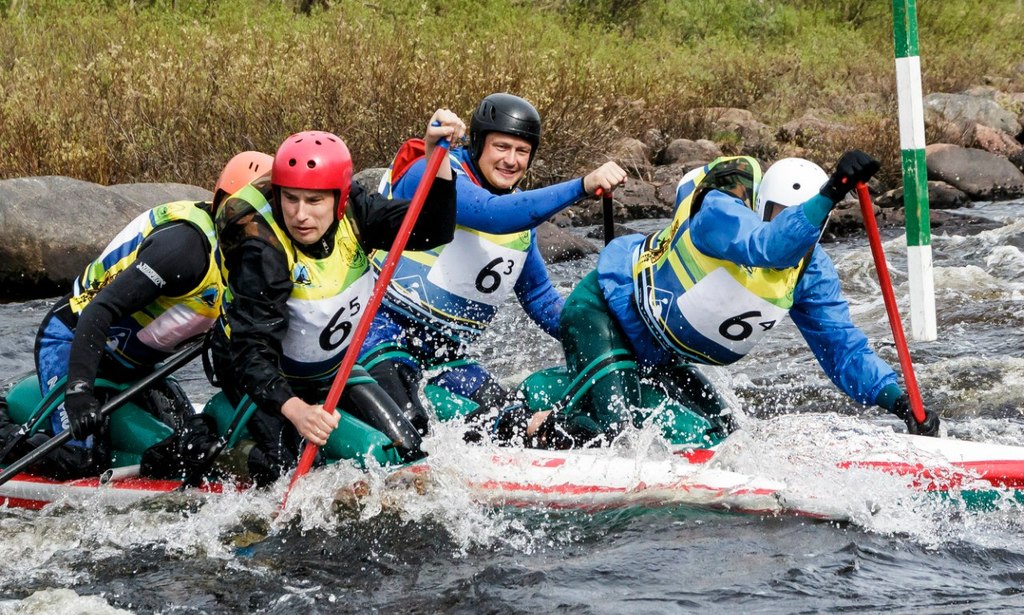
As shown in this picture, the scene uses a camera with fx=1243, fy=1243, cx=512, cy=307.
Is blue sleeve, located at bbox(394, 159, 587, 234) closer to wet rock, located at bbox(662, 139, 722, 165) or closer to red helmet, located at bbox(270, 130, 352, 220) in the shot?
red helmet, located at bbox(270, 130, 352, 220)

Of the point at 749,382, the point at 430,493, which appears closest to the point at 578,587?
the point at 430,493

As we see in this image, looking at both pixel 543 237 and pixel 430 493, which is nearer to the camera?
pixel 430 493

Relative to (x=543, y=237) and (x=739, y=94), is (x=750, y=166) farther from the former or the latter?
(x=739, y=94)

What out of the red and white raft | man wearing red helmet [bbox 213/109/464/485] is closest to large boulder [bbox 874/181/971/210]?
the red and white raft

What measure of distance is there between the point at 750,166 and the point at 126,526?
113 inches

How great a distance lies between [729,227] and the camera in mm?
4793

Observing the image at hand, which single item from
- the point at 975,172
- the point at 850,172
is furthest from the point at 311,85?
the point at 850,172

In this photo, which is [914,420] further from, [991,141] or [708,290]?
[991,141]

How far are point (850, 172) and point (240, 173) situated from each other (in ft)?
8.05

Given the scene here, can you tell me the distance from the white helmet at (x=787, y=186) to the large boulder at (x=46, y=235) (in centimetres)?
682

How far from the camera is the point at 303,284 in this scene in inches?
182

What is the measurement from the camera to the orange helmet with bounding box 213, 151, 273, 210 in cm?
509

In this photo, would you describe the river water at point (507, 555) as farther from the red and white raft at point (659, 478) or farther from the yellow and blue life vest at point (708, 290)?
the yellow and blue life vest at point (708, 290)

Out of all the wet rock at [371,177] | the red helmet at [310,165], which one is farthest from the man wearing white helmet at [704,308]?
the wet rock at [371,177]
